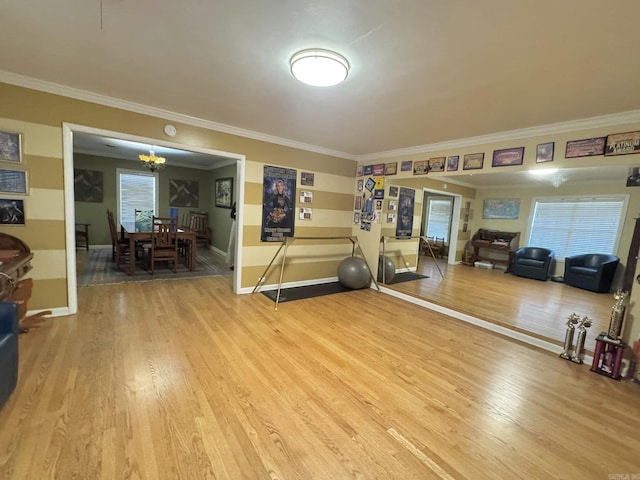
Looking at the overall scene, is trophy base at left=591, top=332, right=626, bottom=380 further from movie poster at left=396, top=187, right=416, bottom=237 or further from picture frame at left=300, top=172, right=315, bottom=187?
picture frame at left=300, top=172, right=315, bottom=187

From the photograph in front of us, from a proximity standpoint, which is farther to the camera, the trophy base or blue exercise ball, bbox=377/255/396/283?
blue exercise ball, bbox=377/255/396/283

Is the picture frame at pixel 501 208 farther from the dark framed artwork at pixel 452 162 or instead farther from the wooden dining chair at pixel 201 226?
the wooden dining chair at pixel 201 226

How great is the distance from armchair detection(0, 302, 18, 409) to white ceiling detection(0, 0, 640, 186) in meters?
1.76

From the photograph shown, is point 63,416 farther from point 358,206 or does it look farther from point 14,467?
Result: point 358,206

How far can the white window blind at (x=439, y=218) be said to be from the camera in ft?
26.5

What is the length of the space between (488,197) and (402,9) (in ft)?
24.9

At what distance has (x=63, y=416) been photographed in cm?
157

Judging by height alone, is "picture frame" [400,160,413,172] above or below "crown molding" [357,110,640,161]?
below

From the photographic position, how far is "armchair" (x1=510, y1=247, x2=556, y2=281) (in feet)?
19.5

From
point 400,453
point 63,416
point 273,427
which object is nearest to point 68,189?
point 63,416

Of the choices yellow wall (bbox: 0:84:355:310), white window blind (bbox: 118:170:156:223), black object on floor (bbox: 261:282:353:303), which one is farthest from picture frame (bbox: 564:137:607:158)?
white window blind (bbox: 118:170:156:223)

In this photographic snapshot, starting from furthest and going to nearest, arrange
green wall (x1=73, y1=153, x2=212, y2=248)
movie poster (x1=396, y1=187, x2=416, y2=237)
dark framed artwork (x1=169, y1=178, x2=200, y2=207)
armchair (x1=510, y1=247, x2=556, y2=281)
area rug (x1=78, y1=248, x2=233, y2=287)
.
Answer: dark framed artwork (x1=169, y1=178, x2=200, y2=207)
green wall (x1=73, y1=153, x2=212, y2=248)
armchair (x1=510, y1=247, x2=556, y2=281)
movie poster (x1=396, y1=187, x2=416, y2=237)
area rug (x1=78, y1=248, x2=233, y2=287)

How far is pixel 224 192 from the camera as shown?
6832 millimetres

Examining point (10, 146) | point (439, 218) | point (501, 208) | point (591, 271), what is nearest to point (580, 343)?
point (591, 271)
